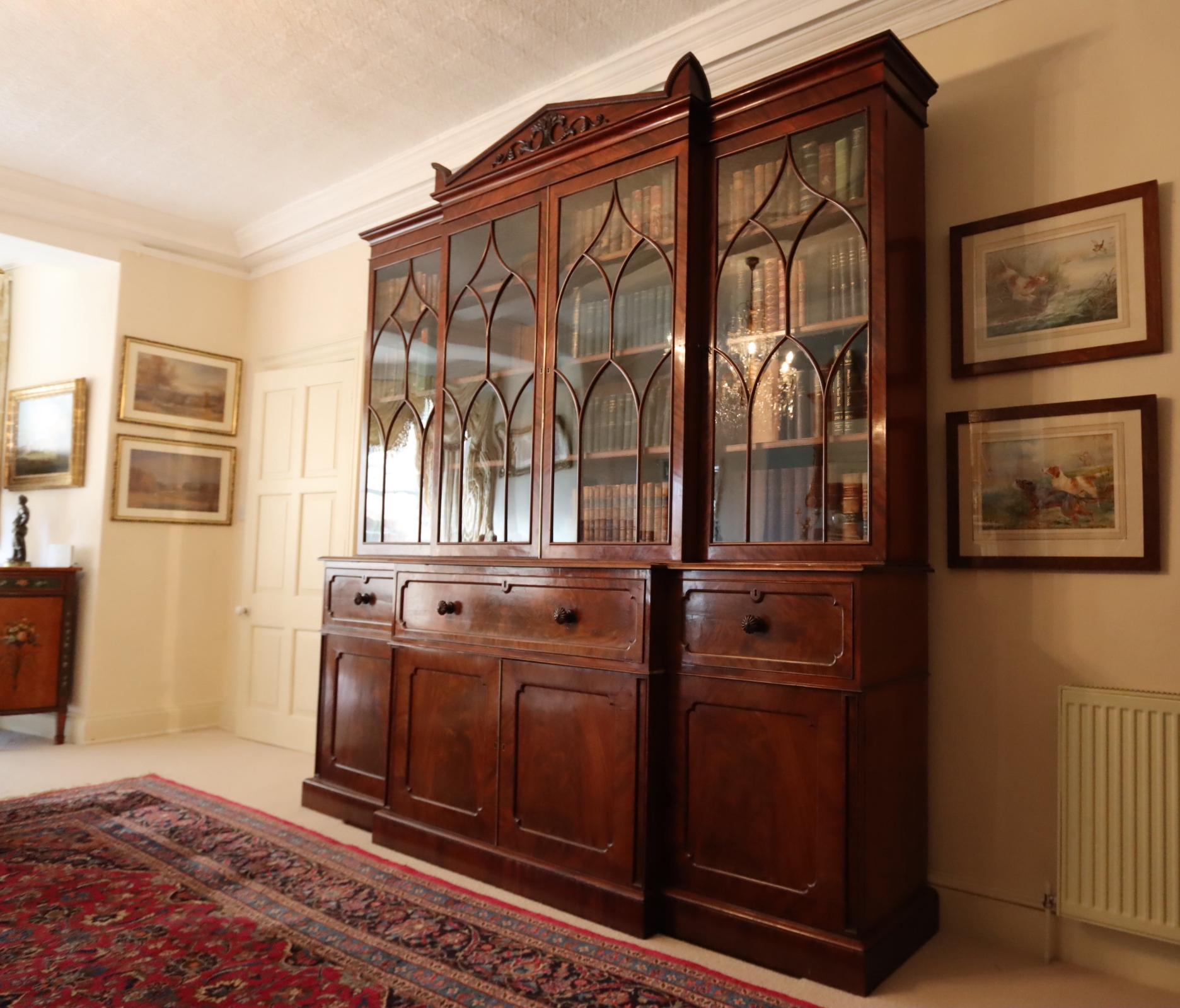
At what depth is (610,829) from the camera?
2332 millimetres

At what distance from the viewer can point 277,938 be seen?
218 centimetres

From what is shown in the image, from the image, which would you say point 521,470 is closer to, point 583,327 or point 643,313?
point 583,327

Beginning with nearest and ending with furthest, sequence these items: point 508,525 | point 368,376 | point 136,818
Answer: point 508,525, point 136,818, point 368,376

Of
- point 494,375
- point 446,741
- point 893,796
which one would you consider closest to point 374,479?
point 494,375

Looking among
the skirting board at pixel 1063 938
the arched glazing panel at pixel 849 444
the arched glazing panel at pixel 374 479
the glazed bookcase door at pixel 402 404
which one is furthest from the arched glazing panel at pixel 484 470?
the skirting board at pixel 1063 938

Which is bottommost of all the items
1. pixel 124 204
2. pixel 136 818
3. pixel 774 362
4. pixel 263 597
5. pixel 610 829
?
pixel 136 818

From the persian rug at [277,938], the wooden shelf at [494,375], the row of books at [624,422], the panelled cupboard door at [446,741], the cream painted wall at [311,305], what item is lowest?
the persian rug at [277,938]

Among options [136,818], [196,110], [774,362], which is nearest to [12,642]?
[136,818]

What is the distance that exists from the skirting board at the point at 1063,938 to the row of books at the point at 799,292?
1614mm

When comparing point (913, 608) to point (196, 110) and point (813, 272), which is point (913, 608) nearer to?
point (813, 272)

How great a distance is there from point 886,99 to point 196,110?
2.92 meters

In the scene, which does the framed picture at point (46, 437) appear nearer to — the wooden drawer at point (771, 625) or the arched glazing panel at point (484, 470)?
the arched glazing panel at point (484, 470)

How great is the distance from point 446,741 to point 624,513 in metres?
0.96

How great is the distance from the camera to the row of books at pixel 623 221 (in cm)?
259
